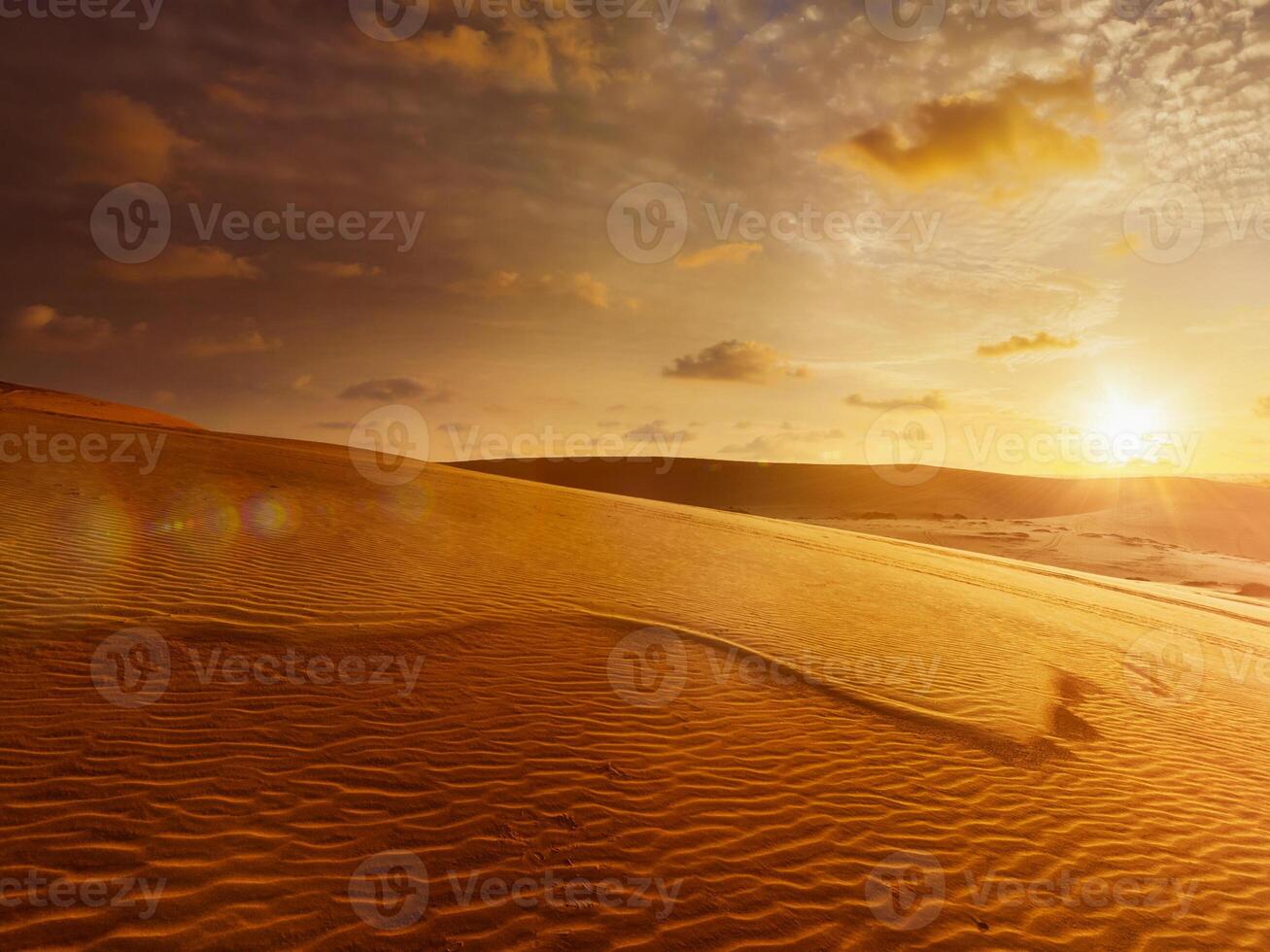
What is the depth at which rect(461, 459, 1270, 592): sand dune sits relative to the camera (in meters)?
40.8

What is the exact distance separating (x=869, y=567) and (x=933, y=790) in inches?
616

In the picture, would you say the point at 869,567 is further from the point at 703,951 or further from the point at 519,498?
the point at 703,951

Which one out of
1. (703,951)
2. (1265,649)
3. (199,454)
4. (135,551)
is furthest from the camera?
(199,454)

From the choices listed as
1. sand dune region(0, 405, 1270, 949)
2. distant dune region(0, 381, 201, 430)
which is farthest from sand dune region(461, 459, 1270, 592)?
sand dune region(0, 405, 1270, 949)

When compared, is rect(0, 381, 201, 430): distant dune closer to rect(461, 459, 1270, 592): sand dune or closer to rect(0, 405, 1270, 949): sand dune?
rect(461, 459, 1270, 592): sand dune

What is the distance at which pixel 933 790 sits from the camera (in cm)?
626

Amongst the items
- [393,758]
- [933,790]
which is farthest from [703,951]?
[933,790]

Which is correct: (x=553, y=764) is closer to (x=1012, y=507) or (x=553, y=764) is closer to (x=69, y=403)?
(x=69, y=403)

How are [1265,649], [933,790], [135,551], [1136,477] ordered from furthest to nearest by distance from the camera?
1. [1136,477]
2. [1265,649]
3. [135,551]
4. [933,790]

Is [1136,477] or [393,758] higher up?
[1136,477]

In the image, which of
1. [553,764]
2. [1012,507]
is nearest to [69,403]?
[553,764]

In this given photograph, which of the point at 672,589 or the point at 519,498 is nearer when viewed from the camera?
the point at 672,589

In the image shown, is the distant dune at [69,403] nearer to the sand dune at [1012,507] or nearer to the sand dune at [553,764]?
the sand dune at [1012,507]

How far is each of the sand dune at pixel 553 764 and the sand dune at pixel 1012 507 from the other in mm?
33260
